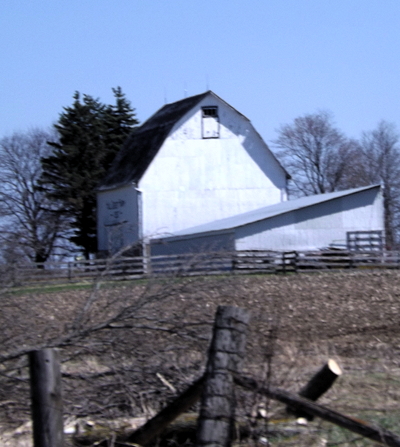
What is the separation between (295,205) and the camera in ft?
121

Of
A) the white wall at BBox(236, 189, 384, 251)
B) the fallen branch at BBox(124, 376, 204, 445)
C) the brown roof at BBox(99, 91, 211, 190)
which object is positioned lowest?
the fallen branch at BBox(124, 376, 204, 445)

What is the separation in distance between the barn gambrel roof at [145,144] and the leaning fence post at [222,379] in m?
35.0

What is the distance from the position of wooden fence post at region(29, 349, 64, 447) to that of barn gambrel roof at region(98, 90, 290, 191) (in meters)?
34.8

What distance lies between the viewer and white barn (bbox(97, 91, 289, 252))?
40.7 meters

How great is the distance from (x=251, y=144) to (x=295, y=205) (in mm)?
7222

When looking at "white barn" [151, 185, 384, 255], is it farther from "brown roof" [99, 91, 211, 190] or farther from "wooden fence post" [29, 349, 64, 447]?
"wooden fence post" [29, 349, 64, 447]

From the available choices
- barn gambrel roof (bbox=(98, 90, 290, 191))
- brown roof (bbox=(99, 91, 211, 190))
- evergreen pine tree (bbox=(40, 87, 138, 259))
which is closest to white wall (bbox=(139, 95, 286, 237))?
barn gambrel roof (bbox=(98, 90, 290, 191))

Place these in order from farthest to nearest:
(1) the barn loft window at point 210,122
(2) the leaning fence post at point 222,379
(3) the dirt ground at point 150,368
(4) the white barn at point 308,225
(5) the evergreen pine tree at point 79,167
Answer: (5) the evergreen pine tree at point 79,167 < (1) the barn loft window at point 210,122 < (4) the white barn at point 308,225 < (3) the dirt ground at point 150,368 < (2) the leaning fence post at point 222,379

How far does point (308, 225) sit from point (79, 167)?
2299 centimetres

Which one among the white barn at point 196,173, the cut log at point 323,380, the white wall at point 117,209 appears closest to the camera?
the cut log at point 323,380

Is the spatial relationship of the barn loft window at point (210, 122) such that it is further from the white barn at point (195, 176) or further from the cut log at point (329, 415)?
the cut log at point (329, 415)

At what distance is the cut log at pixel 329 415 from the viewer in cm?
522

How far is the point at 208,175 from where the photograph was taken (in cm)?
4175

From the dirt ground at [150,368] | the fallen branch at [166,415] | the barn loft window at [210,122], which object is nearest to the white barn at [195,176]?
the barn loft window at [210,122]
